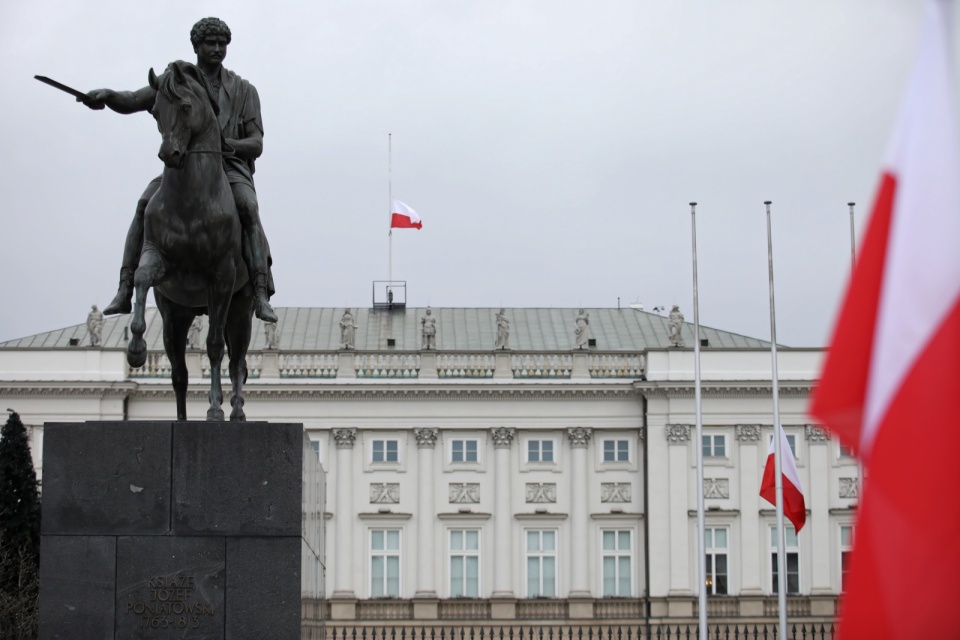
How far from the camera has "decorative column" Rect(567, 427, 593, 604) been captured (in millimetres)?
63062

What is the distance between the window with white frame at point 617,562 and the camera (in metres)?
63.2

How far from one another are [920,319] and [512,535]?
193ft

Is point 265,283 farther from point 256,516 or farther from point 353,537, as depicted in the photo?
point 353,537

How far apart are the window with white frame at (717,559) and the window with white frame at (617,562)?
2.75m

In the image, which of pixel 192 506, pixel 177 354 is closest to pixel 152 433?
pixel 192 506

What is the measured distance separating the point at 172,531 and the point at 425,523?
52.0m

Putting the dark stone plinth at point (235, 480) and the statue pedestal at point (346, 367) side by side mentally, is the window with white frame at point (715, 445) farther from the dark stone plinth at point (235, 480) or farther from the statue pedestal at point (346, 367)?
the dark stone plinth at point (235, 480)

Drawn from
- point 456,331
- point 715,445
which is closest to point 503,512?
point 715,445

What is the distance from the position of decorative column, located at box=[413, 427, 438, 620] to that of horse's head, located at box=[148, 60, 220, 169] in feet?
167

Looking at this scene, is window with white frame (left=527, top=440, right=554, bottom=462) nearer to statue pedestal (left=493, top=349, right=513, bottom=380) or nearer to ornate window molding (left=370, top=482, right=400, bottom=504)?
statue pedestal (left=493, top=349, right=513, bottom=380)

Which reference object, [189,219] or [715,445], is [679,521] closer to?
[715,445]

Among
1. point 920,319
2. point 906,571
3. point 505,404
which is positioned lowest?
point 906,571

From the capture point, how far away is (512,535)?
6412 centimetres

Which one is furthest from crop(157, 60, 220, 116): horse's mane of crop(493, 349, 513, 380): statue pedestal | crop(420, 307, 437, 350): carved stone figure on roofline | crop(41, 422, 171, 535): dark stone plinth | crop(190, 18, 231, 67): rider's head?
crop(420, 307, 437, 350): carved stone figure on roofline
